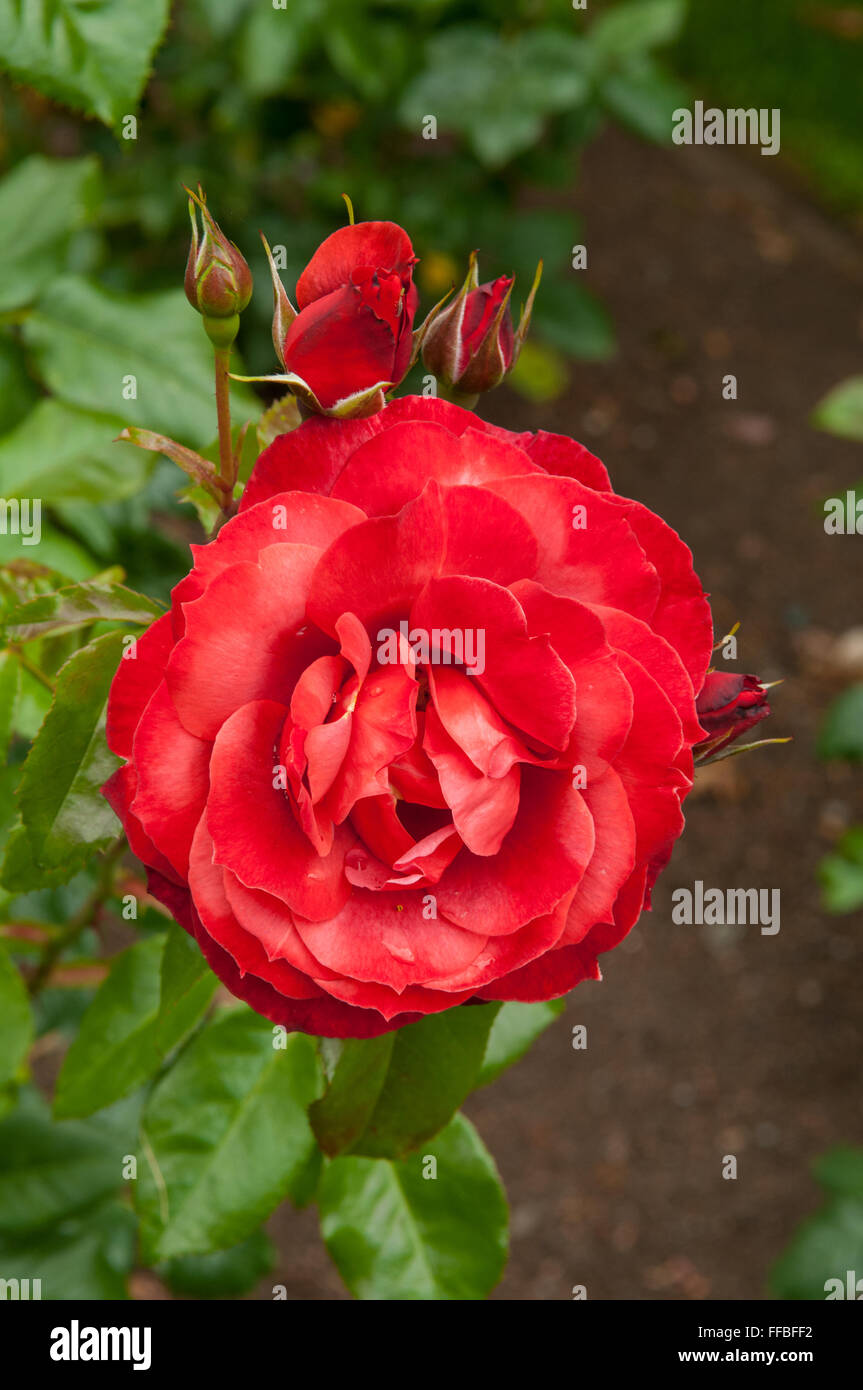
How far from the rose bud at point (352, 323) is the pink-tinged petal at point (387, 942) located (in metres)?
0.29

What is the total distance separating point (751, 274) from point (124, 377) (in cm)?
317

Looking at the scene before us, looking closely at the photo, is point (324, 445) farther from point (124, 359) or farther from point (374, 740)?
point (124, 359)

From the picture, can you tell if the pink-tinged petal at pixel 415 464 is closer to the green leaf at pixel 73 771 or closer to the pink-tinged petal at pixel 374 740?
the pink-tinged petal at pixel 374 740

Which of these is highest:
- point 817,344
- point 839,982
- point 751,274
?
point 751,274

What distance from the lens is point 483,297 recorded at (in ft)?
2.59

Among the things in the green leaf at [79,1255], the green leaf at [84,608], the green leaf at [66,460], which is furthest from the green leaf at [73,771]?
the green leaf at [79,1255]

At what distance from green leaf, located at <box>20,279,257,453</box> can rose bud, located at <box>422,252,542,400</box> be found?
61 centimetres

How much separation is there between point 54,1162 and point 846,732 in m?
1.59

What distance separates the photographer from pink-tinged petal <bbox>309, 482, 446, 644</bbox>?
2.16ft

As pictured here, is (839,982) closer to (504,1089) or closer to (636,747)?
(504,1089)

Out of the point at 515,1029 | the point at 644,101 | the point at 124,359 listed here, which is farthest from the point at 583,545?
the point at 644,101

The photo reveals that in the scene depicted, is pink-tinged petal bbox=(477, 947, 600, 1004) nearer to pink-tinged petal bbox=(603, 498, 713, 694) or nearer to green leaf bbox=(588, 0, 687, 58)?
pink-tinged petal bbox=(603, 498, 713, 694)

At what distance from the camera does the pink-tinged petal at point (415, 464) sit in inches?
26.6

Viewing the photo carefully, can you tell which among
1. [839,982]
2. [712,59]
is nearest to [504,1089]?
[839,982]
